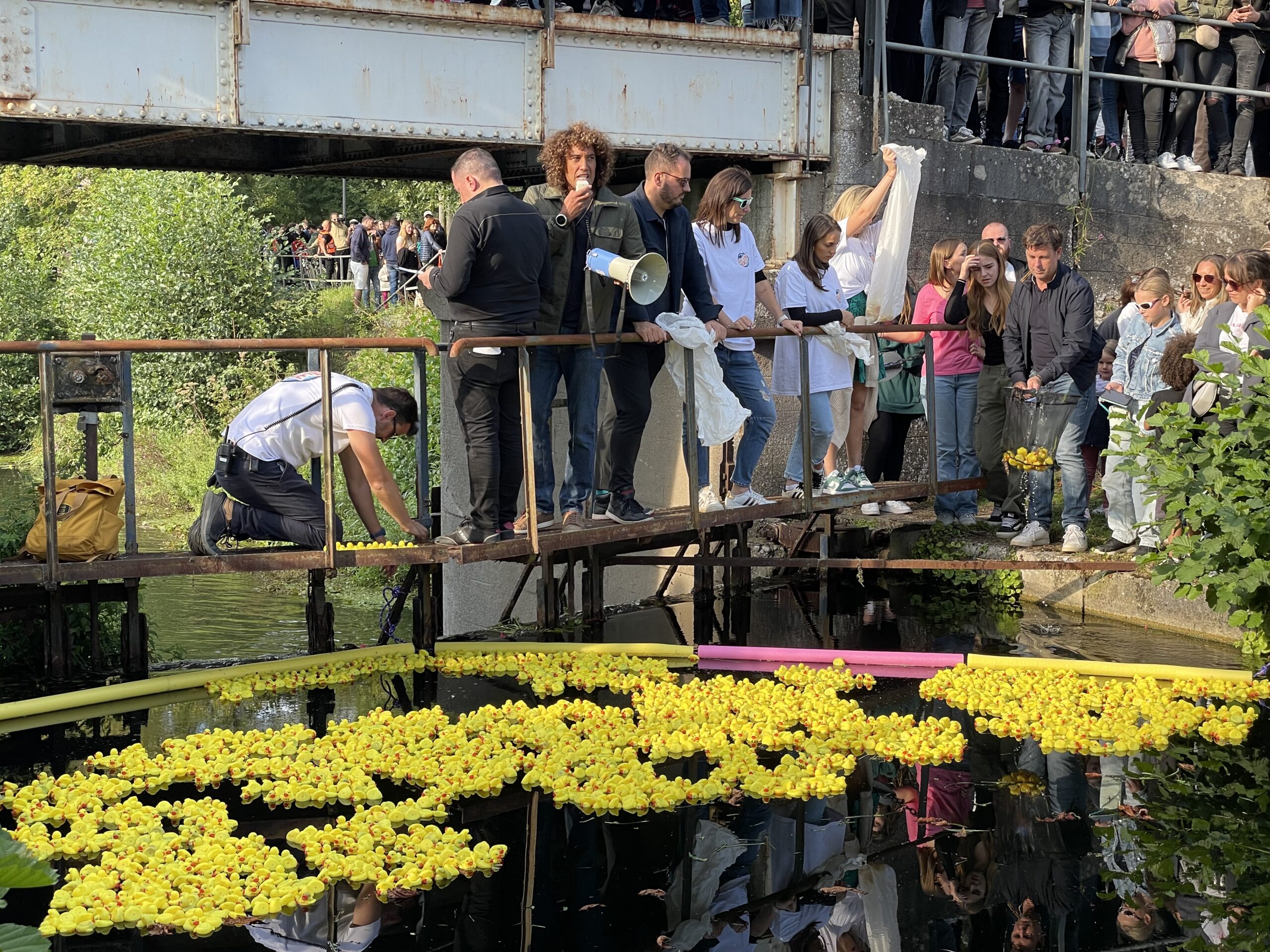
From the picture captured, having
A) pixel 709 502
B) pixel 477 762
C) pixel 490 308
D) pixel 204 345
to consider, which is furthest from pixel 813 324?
pixel 477 762

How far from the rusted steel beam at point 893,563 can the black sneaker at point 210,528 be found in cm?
293

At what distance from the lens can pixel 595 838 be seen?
5863 millimetres

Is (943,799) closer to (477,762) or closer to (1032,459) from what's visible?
(477,762)

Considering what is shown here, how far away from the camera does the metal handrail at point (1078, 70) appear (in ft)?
39.0

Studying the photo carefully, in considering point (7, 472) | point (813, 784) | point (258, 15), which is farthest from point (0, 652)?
point (7, 472)

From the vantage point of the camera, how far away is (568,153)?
26.2 ft

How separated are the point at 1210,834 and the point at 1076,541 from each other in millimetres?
4190

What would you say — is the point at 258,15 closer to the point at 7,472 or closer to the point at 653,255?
the point at 653,255

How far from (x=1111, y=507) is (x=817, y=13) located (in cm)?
484

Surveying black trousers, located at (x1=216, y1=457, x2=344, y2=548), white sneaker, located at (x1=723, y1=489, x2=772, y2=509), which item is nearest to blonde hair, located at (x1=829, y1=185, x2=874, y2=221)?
white sneaker, located at (x1=723, y1=489, x2=772, y2=509)

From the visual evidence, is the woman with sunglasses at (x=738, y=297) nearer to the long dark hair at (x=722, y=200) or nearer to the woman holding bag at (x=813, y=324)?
the long dark hair at (x=722, y=200)

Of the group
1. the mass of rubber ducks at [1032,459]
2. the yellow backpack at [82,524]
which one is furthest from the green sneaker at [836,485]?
the yellow backpack at [82,524]

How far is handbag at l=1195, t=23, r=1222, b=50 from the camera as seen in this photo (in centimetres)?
1340

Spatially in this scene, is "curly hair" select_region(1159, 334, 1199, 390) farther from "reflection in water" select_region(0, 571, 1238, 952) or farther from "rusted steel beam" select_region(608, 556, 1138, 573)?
"reflection in water" select_region(0, 571, 1238, 952)
